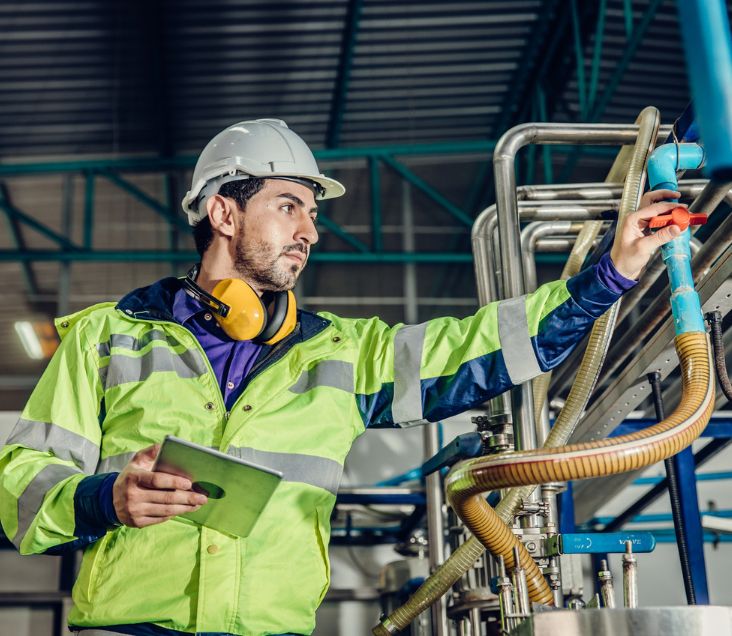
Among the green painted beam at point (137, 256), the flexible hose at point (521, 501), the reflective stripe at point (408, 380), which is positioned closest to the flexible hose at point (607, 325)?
the flexible hose at point (521, 501)

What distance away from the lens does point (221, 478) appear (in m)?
1.66

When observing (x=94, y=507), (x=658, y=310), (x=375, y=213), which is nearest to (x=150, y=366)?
(x=94, y=507)

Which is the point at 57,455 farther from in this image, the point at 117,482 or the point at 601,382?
the point at 601,382

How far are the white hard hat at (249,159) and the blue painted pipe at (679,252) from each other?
37.7 inches

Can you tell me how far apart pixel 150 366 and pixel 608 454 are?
1.11 m

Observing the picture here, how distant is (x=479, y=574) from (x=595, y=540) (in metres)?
2.01

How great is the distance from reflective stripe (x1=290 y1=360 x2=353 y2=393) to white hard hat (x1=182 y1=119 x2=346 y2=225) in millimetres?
643

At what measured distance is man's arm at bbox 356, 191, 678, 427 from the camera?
2.13 m

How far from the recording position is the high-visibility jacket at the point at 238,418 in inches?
77.3

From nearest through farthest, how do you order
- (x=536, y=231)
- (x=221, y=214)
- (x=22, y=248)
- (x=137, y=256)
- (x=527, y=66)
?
1. (x=221, y=214)
2. (x=536, y=231)
3. (x=137, y=256)
4. (x=527, y=66)
5. (x=22, y=248)

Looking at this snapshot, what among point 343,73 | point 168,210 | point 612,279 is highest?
point 343,73

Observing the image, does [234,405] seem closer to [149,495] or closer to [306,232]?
[149,495]

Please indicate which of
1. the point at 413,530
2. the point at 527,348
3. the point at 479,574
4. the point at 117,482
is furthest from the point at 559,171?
the point at 117,482

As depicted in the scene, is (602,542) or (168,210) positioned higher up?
(168,210)
